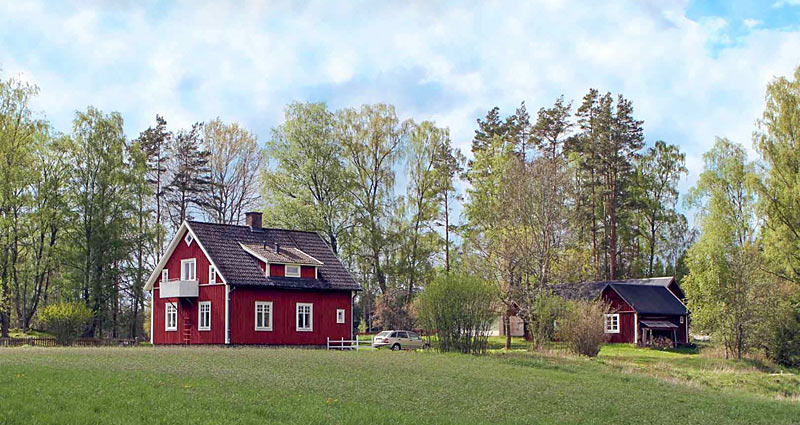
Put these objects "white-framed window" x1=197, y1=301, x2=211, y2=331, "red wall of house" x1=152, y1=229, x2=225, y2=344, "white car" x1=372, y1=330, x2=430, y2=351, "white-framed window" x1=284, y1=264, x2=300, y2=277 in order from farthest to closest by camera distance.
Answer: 1. "white car" x1=372, y1=330, x2=430, y2=351
2. "white-framed window" x1=284, y1=264, x2=300, y2=277
3. "white-framed window" x1=197, y1=301, x2=211, y2=331
4. "red wall of house" x1=152, y1=229, x2=225, y2=344

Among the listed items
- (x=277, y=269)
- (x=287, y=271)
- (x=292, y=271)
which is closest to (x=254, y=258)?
(x=277, y=269)

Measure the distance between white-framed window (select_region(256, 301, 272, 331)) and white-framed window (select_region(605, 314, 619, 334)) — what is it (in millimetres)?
24612

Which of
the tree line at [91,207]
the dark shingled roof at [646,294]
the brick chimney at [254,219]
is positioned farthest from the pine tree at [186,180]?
the dark shingled roof at [646,294]

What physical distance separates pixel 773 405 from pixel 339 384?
11336 millimetres

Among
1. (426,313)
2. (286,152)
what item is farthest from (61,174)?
(426,313)

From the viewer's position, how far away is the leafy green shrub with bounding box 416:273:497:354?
30.6 metres

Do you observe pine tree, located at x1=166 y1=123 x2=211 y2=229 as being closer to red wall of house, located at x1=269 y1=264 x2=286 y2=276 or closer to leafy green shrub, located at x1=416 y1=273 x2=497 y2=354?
red wall of house, located at x1=269 y1=264 x2=286 y2=276

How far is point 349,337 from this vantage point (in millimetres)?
41750

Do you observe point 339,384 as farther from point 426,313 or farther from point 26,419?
point 426,313

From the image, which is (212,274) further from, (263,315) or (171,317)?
(171,317)

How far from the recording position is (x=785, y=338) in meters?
37.2

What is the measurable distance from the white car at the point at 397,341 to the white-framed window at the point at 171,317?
10262mm

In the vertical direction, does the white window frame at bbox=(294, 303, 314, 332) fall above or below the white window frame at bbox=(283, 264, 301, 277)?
below

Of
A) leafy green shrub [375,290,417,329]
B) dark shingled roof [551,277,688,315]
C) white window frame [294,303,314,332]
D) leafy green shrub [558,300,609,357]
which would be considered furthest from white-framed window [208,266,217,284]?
dark shingled roof [551,277,688,315]
